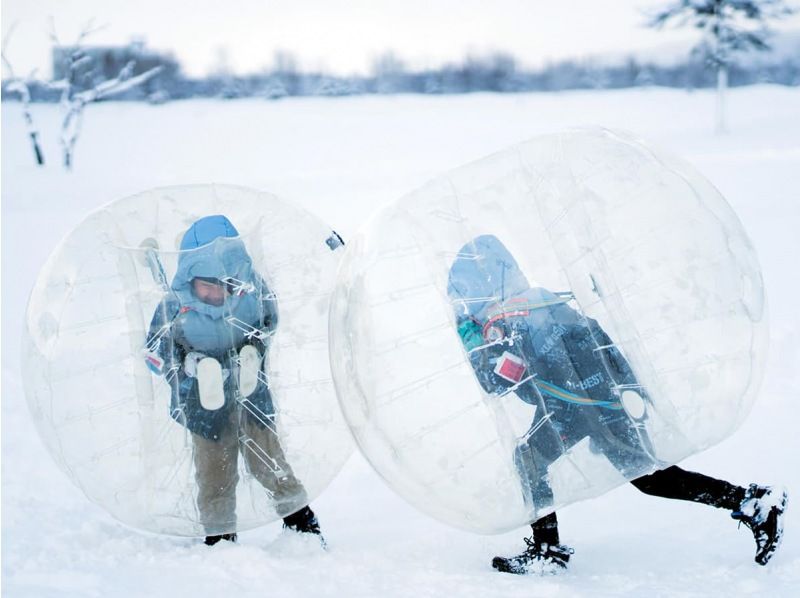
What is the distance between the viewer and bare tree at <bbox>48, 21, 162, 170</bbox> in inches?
523

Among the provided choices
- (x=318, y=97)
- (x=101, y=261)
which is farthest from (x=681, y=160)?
(x=318, y=97)

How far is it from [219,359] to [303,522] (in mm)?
690

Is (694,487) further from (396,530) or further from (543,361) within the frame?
(396,530)

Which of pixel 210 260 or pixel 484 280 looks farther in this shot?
pixel 210 260

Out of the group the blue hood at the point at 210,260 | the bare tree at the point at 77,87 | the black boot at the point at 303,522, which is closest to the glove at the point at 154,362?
the blue hood at the point at 210,260

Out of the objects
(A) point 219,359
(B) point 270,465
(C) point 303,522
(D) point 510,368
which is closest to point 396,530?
(C) point 303,522

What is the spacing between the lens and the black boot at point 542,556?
8.19 feet

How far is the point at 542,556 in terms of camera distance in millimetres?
2516

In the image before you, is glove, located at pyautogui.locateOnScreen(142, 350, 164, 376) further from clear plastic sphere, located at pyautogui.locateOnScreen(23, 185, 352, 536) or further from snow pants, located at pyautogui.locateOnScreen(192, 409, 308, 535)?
snow pants, located at pyautogui.locateOnScreen(192, 409, 308, 535)

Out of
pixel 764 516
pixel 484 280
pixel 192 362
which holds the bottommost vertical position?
pixel 764 516

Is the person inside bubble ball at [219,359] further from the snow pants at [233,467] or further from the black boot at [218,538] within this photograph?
the black boot at [218,538]

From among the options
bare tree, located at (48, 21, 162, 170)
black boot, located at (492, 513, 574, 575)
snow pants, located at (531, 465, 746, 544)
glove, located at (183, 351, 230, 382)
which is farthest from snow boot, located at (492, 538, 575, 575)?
bare tree, located at (48, 21, 162, 170)

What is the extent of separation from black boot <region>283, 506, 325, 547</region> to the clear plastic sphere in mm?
138

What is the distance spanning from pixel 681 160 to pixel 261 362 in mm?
1389
